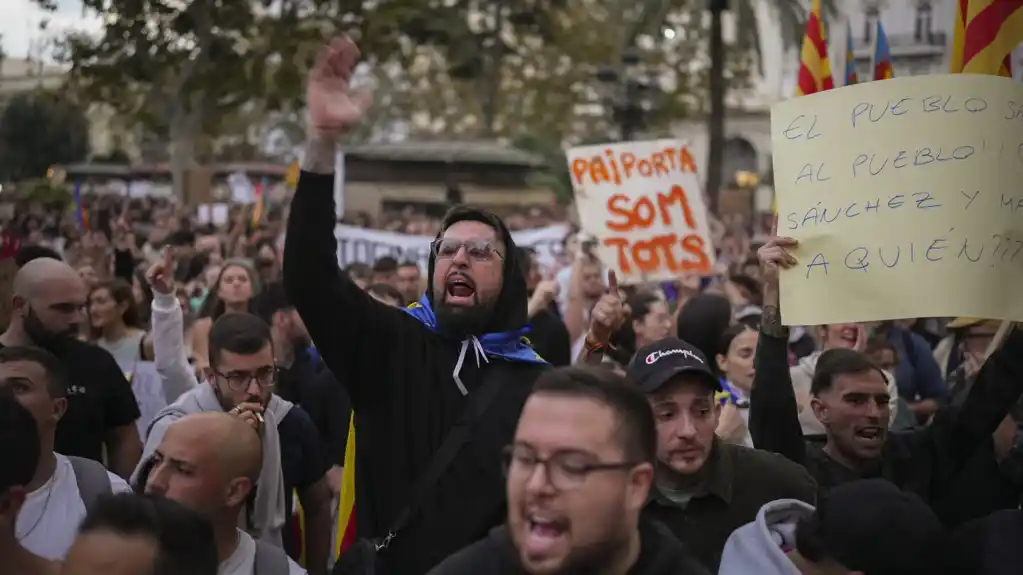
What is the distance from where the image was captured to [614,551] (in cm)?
262

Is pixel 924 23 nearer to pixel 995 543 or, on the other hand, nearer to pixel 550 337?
pixel 550 337

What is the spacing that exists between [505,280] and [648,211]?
17.7 ft

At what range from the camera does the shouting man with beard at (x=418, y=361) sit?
12.5 ft

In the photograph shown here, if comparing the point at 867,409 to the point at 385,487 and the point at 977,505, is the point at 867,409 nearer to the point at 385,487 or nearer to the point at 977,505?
the point at 977,505

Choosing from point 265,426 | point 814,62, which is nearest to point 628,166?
point 814,62

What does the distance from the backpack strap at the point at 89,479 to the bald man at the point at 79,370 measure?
125cm

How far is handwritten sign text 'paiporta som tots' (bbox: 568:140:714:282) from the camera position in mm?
9164

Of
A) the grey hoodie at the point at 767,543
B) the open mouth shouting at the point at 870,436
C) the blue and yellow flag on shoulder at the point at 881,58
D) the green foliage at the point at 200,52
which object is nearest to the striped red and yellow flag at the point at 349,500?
the grey hoodie at the point at 767,543

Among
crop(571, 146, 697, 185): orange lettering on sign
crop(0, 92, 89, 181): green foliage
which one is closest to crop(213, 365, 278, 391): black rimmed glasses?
crop(571, 146, 697, 185): orange lettering on sign

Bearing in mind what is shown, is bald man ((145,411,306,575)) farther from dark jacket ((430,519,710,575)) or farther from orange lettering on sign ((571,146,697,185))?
orange lettering on sign ((571,146,697,185))

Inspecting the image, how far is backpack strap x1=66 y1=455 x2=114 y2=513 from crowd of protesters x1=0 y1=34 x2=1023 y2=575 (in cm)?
1

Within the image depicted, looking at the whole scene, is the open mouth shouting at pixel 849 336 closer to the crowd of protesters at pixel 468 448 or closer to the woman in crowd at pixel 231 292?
the crowd of protesters at pixel 468 448

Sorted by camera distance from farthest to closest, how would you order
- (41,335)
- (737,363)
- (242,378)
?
1. (737,363)
2. (41,335)
3. (242,378)

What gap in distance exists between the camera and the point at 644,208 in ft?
31.0
